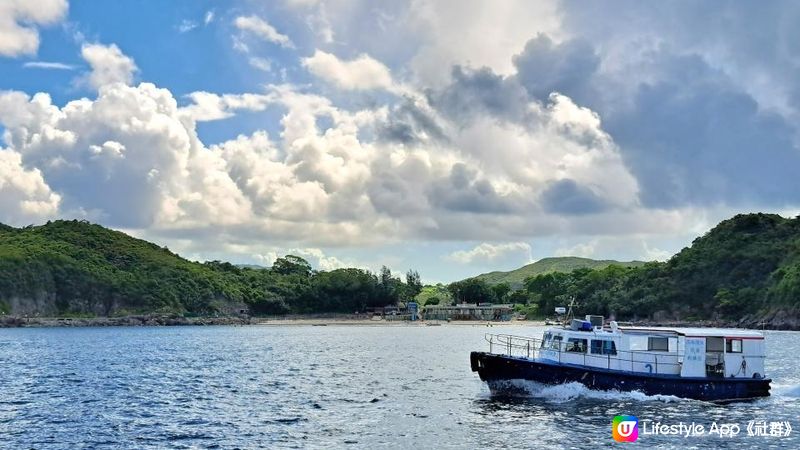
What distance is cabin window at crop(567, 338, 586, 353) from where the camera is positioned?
5106 cm

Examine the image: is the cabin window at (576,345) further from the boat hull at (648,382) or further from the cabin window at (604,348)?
the boat hull at (648,382)

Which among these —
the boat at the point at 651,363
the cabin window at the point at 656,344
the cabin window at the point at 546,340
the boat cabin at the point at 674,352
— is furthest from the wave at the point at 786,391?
the cabin window at the point at 546,340

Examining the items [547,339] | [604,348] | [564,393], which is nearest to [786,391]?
[604,348]

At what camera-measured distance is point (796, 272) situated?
187 m

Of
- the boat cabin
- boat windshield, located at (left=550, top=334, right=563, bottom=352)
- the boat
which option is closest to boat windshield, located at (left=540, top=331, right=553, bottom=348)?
boat windshield, located at (left=550, top=334, right=563, bottom=352)

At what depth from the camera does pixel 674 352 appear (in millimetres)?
50062

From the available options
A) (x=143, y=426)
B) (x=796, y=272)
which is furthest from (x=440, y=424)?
(x=796, y=272)

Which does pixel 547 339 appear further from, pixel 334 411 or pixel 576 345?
pixel 334 411

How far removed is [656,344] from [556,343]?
254 inches

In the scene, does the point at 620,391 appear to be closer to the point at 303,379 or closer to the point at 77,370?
the point at 303,379

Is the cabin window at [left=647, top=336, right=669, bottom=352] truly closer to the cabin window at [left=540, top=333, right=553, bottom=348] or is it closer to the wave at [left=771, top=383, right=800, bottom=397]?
the cabin window at [left=540, top=333, right=553, bottom=348]

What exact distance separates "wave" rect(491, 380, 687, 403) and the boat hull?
27cm

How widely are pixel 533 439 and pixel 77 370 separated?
Answer: 58.7 metres

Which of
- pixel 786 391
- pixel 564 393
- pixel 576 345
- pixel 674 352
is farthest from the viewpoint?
pixel 786 391
